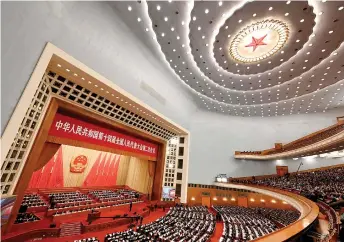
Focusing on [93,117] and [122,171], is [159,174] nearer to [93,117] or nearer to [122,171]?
[122,171]

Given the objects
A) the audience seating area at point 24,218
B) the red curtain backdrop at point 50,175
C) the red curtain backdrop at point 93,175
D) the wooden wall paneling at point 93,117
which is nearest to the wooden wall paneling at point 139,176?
the red curtain backdrop at point 93,175

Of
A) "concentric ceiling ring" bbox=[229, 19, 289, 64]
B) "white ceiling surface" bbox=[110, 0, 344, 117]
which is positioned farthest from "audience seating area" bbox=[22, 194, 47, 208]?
"concentric ceiling ring" bbox=[229, 19, 289, 64]

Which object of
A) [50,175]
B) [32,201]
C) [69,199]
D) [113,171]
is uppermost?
[113,171]

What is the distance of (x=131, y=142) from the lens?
1505 cm

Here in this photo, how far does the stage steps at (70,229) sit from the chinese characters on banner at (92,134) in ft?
14.8

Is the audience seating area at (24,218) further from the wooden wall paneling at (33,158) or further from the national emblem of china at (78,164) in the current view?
the national emblem of china at (78,164)

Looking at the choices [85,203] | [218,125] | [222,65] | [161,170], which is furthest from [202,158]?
[85,203]

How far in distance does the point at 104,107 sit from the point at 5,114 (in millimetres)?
6183

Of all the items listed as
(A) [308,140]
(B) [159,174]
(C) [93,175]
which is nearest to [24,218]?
(C) [93,175]

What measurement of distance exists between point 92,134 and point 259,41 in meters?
12.4

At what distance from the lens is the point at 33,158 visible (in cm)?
852

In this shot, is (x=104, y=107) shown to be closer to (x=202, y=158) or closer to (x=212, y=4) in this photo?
(x=212, y=4)

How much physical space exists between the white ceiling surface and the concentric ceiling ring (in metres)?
0.31

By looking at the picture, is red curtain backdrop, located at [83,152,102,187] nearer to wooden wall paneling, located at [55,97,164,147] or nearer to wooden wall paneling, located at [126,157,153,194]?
wooden wall paneling, located at [126,157,153,194]
